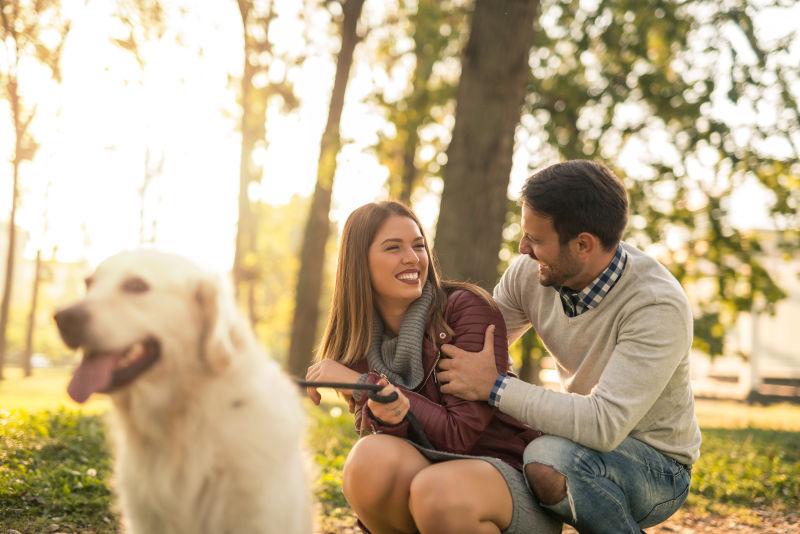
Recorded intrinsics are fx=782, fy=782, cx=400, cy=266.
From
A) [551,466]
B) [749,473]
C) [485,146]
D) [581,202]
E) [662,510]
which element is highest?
[485,146]

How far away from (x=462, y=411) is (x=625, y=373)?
2.16 ft

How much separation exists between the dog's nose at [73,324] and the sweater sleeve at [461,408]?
4.59 ft

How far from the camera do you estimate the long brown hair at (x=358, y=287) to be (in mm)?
3527

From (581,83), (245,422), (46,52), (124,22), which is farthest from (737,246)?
(46,52)

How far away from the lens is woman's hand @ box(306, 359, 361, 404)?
3262 mm

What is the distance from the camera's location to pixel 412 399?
3.17m

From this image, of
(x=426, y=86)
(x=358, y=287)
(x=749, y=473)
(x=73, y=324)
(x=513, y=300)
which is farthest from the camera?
(x=426, y=86)

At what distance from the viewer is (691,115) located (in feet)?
35.3

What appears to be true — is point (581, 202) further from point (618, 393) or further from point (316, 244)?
point (316, 244)

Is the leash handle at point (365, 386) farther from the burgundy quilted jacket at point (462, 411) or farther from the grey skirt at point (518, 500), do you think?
the grey skirt at point (518, 500)

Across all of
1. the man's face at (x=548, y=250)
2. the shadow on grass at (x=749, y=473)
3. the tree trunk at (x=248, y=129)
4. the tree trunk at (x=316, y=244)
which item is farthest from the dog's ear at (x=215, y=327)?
the tree trunk at (x=248, y=129)

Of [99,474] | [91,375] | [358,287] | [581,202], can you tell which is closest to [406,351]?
[358,287]

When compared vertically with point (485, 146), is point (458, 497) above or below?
below

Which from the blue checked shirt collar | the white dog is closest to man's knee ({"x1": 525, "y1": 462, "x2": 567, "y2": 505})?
the blue checked shirt collar
